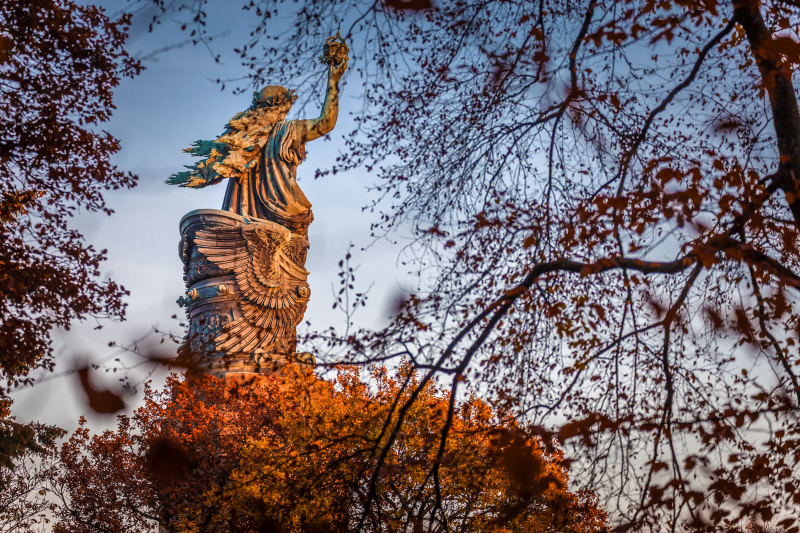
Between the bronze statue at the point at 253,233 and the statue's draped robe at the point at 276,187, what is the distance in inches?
0.9

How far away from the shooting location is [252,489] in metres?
12.2

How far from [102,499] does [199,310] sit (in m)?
4.40

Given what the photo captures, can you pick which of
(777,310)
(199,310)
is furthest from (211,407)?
(777,310)

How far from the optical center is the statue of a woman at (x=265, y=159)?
16.3m

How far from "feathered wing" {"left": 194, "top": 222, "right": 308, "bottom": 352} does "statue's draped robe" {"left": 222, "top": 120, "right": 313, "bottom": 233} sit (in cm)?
63

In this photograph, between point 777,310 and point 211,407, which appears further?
point 211,407

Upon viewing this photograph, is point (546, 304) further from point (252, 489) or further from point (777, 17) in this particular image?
point (252, 489)

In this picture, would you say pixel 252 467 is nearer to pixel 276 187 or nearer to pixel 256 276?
pixel 256 276

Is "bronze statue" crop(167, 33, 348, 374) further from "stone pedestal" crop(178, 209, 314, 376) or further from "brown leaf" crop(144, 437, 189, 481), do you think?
"brown leaf" crop(144, 437, 189, 481)

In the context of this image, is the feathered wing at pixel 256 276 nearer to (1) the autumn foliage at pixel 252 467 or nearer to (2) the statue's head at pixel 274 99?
(1) the autumn foliage at pixel 252 467

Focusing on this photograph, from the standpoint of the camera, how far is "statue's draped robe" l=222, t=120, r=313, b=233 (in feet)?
53.8

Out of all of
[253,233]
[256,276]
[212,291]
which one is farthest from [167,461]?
[253,233]

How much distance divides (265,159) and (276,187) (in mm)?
730

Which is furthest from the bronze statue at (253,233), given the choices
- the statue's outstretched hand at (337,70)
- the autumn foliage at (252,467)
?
the autumn foliage at (252,467)
